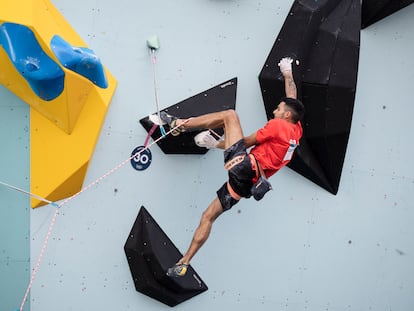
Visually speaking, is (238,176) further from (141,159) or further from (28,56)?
(28,56)

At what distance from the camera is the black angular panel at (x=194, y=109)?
3.88 meters

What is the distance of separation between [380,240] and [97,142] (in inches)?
79.3

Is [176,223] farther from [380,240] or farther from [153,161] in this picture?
[380,240]

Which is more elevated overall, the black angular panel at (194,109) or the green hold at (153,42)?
the green hold at (153,42)

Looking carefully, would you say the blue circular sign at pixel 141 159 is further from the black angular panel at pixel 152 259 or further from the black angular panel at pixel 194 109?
the black angular panel at pixel 152 259

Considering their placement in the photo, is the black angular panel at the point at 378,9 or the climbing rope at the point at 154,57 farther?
the black angular panel at the point at 378,9

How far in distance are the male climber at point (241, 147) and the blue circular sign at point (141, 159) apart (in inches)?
11.2

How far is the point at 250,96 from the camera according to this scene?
4.07m

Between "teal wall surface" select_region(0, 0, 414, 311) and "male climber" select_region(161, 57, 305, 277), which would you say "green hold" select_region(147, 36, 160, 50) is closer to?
"teal wall surface" select_region(0, 0, 414, 311)

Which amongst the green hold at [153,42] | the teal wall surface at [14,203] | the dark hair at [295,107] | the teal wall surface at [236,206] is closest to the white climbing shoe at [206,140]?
the teal wall surface at [236,206]

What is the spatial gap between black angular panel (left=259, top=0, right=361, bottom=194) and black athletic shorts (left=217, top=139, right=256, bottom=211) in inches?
24.7

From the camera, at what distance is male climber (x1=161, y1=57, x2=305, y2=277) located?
11.5 feet

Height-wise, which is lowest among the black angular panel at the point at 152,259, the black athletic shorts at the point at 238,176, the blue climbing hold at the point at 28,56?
the black angular panel at the point at 152,259

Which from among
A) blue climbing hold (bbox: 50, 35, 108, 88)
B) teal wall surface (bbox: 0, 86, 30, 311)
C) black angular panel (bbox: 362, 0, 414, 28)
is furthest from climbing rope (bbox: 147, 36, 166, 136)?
black angular panel (bbox: 362, 0, 414, 28)
